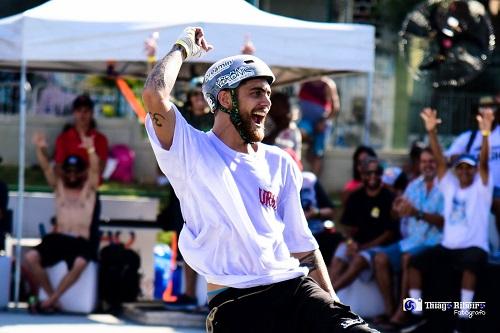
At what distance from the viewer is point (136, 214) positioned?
525 inches

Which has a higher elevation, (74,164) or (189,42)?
(189,42)

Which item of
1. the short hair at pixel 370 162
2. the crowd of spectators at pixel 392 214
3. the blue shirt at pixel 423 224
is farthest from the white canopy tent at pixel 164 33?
the blue shirt at pixel 423 224

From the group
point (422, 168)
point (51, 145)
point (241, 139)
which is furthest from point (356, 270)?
point (51, 145)

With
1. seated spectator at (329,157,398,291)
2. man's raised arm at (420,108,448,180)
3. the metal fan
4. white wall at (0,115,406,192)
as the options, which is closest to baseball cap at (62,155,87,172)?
seated spectator at (329,157,398,291)

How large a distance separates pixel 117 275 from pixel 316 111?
218 inches

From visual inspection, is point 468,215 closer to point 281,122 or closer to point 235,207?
point 281,122

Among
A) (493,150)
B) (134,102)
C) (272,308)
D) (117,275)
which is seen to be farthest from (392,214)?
(272,308)

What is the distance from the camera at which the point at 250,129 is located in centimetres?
604

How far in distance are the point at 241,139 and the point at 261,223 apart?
0.43 metres

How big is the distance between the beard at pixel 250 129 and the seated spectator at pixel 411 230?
5.34 metres

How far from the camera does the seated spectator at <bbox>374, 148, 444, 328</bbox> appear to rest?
36.8 feet

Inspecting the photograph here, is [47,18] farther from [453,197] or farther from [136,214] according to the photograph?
[453,197]

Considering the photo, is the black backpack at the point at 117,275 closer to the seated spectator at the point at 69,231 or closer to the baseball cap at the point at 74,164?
the seated spectator at the point at 69,231

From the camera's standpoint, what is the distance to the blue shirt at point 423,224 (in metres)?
11.3
